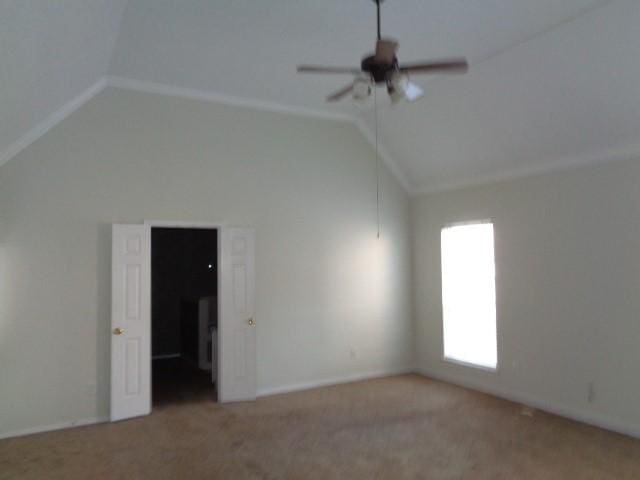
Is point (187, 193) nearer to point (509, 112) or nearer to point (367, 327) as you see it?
point (367, 327)

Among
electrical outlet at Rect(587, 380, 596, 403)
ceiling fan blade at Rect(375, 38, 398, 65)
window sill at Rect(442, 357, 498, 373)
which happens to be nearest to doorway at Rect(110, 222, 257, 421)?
window sill at Rect(442, 357, 498, 373)

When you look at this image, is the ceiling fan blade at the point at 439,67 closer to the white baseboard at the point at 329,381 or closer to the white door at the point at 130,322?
the white door at the point at 130,322

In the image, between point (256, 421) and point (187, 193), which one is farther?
point (187, 193)

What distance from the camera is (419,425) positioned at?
4.73 metres

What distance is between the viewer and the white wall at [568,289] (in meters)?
4.45

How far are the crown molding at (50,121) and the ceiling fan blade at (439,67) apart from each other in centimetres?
350

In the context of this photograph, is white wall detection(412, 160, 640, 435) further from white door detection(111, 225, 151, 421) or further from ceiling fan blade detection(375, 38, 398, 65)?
white door detection(111, 225, 151, 421)

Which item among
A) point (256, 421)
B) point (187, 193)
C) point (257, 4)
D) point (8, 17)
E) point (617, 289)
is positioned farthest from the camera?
point (187, 193)

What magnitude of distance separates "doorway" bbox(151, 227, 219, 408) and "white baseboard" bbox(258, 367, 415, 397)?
1342 millimetres

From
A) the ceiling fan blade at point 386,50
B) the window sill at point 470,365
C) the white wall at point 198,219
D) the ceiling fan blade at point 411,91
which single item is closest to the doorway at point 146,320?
the white wall at point 198,219

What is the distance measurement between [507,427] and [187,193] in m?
4.21

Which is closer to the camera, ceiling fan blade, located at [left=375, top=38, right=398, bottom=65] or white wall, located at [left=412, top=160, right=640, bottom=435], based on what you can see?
ceiling fan blade, located at [left=375, top=38, right=398, bottom=65]

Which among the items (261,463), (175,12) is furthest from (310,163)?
(261,463)

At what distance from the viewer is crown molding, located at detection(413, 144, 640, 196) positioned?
4.50 m
